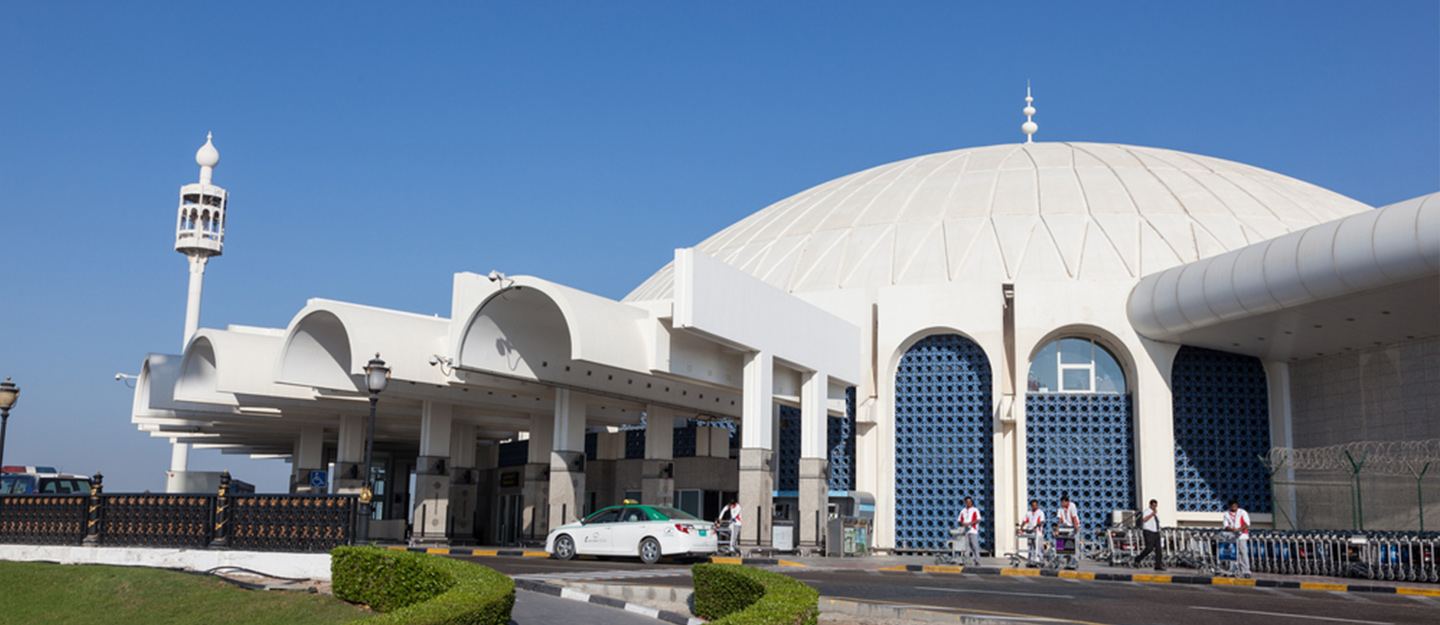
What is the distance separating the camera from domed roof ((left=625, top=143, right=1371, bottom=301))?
1258 inches

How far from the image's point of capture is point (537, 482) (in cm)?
3212

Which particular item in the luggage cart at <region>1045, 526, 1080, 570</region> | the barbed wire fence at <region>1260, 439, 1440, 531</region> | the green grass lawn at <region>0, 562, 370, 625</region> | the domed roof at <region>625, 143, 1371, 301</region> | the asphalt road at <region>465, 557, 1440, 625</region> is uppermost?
the domed roof at <region>625, 143, 1371, 301</region>

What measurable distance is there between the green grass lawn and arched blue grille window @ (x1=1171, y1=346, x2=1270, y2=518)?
77.1 ft

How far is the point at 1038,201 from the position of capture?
3462 cm

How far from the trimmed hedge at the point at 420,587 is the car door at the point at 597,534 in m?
9.36

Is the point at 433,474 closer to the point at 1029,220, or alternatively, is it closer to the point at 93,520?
the point at 93,520

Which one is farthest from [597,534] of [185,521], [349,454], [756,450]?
[349,454]

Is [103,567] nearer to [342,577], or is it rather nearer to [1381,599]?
[342,577]

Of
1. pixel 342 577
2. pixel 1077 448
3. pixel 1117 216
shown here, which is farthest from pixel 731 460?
pixel 342 577

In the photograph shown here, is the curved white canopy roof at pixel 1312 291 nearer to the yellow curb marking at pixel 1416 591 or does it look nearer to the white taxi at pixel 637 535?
the yellow curb marking at pixel 1416 591

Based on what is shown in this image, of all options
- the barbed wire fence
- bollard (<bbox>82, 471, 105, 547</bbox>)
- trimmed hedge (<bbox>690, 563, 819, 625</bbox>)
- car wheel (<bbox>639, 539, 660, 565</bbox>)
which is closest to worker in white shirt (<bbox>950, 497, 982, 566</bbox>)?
car wheel (<bbox>639, 539, 660, 565</bbox>)

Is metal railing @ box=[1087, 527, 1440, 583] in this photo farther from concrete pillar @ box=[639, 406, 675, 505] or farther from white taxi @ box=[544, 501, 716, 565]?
concrete pillar @ box=[639, 406, 675, 505]

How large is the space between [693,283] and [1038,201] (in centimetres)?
1656

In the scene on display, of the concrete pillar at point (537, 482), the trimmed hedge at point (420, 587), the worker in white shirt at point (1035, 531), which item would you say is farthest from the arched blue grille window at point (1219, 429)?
the trimmed hedge at point (420, 587)
